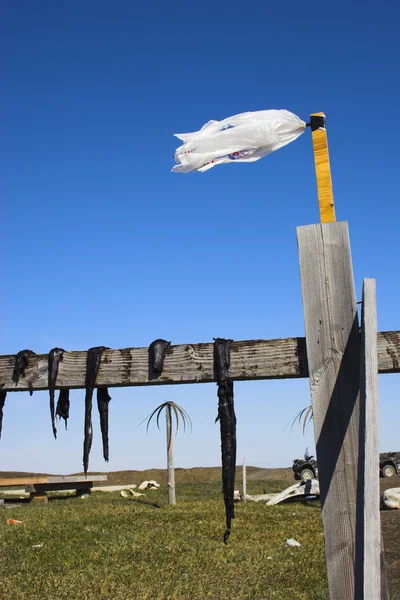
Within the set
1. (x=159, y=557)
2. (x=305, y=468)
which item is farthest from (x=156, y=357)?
(x=305, y=468)

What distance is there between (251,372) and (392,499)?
14.5 m

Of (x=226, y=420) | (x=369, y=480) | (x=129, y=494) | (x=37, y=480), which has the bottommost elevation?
(x=129, y=494)

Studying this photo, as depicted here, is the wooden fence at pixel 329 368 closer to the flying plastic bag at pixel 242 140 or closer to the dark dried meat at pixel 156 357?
the dark dried meat at pixel 156 357

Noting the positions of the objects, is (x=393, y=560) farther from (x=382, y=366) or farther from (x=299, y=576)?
(x=382, y=366)

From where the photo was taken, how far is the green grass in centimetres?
707

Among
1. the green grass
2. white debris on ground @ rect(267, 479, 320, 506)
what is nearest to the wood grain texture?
the green grass

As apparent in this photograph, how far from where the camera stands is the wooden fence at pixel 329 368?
236cm

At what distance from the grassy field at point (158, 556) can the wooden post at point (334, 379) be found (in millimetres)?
4907

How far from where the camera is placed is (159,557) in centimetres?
867

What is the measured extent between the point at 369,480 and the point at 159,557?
7.36m

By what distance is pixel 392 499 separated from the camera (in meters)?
15.4

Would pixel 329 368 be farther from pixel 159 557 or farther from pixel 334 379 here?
pixel 159 557

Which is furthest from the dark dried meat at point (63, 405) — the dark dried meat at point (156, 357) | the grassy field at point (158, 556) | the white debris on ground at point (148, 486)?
the white debris on ground at point (148, 486)

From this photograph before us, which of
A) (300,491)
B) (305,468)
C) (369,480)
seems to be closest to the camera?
(369,480)
